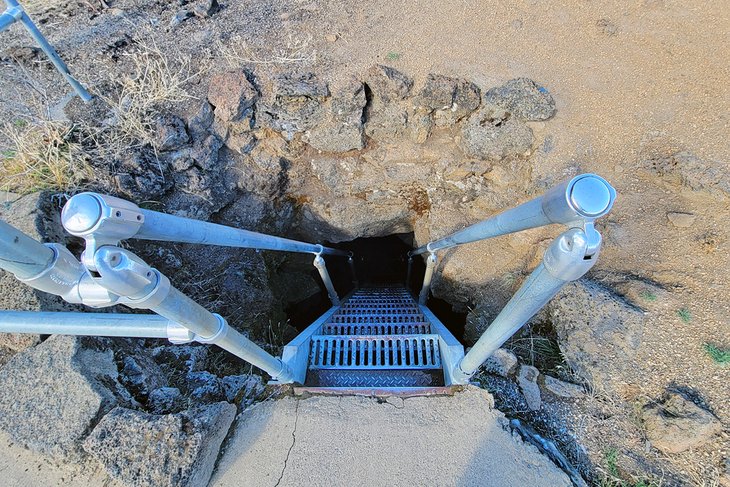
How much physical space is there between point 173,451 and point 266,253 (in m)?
3.13

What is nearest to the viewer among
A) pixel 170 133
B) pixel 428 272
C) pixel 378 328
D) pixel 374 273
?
pixel 170 133

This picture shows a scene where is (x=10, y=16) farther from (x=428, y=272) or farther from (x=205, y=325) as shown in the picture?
(x=428, y=272)

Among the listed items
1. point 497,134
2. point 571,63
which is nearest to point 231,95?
point 497,134

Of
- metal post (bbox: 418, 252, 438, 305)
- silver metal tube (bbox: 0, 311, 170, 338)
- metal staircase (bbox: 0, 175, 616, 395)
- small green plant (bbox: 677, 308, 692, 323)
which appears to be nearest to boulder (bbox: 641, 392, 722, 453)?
small green plant (bbox: 677, 308, 692, 323)

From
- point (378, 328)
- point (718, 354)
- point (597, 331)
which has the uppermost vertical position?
point (718, 354)

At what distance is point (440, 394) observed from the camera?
8.69 feet

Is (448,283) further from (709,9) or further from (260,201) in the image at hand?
(709,9)

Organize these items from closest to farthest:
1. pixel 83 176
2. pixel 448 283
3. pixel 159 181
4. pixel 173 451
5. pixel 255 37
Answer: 1. pixel 173 451
2. pixel 83 176
3. pixel 159 181
4. pixel 255 37
5. pixel 448 283

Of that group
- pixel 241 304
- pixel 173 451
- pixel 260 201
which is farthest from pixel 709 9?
pixel 173 451

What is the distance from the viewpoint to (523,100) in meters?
3.84

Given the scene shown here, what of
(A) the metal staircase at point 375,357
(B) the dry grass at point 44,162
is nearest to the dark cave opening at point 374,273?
(A) the metal staircase at point 375,357

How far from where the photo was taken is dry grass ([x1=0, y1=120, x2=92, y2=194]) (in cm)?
305

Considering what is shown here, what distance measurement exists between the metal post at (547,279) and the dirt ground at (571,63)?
182 cm

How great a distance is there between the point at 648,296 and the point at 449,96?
2533 mm
